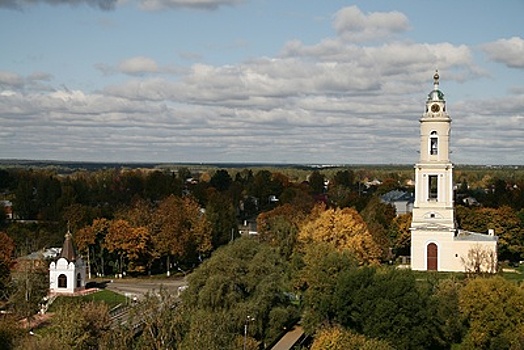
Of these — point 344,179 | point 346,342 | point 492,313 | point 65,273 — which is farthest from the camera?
point 344,179

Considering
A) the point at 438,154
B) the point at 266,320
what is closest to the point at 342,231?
the point at 438,154

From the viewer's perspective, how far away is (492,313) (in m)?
Result: 33.0

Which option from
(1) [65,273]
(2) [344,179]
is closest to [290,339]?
(1) [65,273]

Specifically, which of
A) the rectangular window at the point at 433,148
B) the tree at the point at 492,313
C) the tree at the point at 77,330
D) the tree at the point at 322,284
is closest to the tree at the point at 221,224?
the rectangular window at the point at 433,148

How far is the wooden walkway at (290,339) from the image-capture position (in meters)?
33.1

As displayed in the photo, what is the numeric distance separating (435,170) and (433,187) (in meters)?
3.07

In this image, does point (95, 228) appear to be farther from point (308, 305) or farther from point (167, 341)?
point (167, 341)

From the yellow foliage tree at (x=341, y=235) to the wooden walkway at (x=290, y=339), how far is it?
1182cm

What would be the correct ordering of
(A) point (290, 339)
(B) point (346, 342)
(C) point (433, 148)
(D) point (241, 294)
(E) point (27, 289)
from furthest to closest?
(C) point (433, 148) → (E) point (27, 289) → (D) point (241, 294) → (A) point (290, 339) → (B) point (346, 342)

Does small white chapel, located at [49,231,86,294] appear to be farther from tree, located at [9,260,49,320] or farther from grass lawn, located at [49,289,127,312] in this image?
tree, located at [9,260,49,320]

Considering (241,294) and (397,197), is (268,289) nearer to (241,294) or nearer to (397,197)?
(241,294)

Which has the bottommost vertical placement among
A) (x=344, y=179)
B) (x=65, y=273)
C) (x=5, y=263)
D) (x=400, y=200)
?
(x=65, y=273)

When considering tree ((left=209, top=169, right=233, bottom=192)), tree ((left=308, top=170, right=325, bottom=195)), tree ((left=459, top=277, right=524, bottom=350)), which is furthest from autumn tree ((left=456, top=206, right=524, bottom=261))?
tree ((left=209, top=169, right=233, bottom=192))

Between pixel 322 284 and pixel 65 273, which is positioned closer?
pixel 322 284
